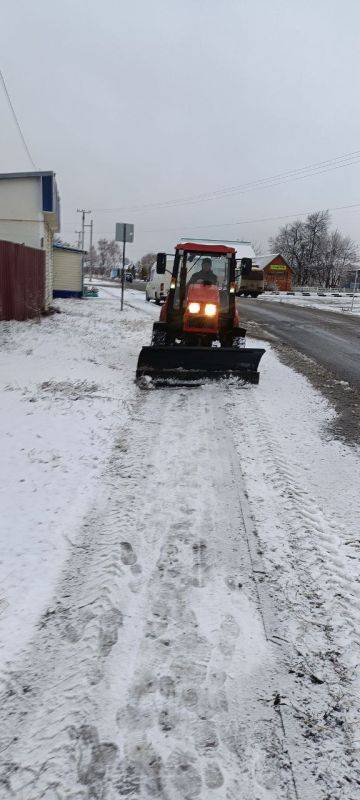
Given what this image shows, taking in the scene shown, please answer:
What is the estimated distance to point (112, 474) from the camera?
4.36 meters

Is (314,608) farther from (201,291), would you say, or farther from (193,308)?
(201,291)

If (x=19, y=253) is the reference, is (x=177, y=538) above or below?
below

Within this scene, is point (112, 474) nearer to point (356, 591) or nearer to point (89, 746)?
point (356, 591)

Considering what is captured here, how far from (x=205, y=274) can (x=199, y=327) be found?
108 centimetres

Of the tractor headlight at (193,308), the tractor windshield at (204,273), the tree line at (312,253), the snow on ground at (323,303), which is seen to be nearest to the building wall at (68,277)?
the snow on ground at (323,303)

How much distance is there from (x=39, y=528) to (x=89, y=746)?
1697mm

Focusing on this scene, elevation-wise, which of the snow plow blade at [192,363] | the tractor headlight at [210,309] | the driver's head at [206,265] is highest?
the driver's head at [206,265]

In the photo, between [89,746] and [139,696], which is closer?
[89,746]

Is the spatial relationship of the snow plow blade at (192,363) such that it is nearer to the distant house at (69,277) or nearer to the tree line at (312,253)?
the distant house at (69,277)

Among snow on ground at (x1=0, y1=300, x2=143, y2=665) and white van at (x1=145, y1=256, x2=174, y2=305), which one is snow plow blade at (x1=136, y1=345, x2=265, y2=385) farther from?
white van at (x1=145, y1=256, x2=174, y2=305)

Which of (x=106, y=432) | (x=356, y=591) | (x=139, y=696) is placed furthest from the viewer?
(x=106, y=432)

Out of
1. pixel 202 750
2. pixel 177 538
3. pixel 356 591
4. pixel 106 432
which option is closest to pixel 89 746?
pixel 202 750

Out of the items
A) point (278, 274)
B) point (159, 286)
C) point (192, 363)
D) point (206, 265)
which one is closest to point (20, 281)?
point (206, 265)

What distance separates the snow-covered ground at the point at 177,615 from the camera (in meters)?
1.87
